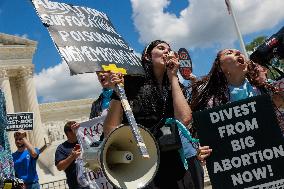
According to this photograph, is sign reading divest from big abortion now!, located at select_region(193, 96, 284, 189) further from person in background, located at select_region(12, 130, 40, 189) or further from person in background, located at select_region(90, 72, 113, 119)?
person in background, located at select_region(12, 130, 40, 189)

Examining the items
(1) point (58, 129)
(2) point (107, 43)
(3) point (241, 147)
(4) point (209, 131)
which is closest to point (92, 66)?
(2) point (107, 43)

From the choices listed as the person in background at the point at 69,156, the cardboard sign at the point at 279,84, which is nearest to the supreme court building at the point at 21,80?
the person in background at the point at 69,156

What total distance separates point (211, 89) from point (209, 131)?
0.61 m

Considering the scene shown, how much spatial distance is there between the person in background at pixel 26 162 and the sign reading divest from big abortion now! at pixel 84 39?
3961 millimetres

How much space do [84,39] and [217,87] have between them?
944 mm

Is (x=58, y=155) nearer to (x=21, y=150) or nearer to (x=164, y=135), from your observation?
(x=21, y=150)

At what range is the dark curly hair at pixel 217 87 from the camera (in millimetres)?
3603

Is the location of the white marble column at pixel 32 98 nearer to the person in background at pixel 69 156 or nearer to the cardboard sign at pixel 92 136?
the person in background at pixel 69 156

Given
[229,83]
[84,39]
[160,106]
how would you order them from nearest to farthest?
[84,39], [160,106], [229,83]

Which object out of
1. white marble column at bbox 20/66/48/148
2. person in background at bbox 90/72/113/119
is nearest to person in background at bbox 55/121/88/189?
person in background at bbox 90/72/113/119

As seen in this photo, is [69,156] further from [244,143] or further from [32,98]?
[32,98]

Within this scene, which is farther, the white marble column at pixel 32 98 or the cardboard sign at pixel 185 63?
the white marble column at pixel 32 98

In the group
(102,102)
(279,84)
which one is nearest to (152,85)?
(279,84)

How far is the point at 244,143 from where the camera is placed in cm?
305
